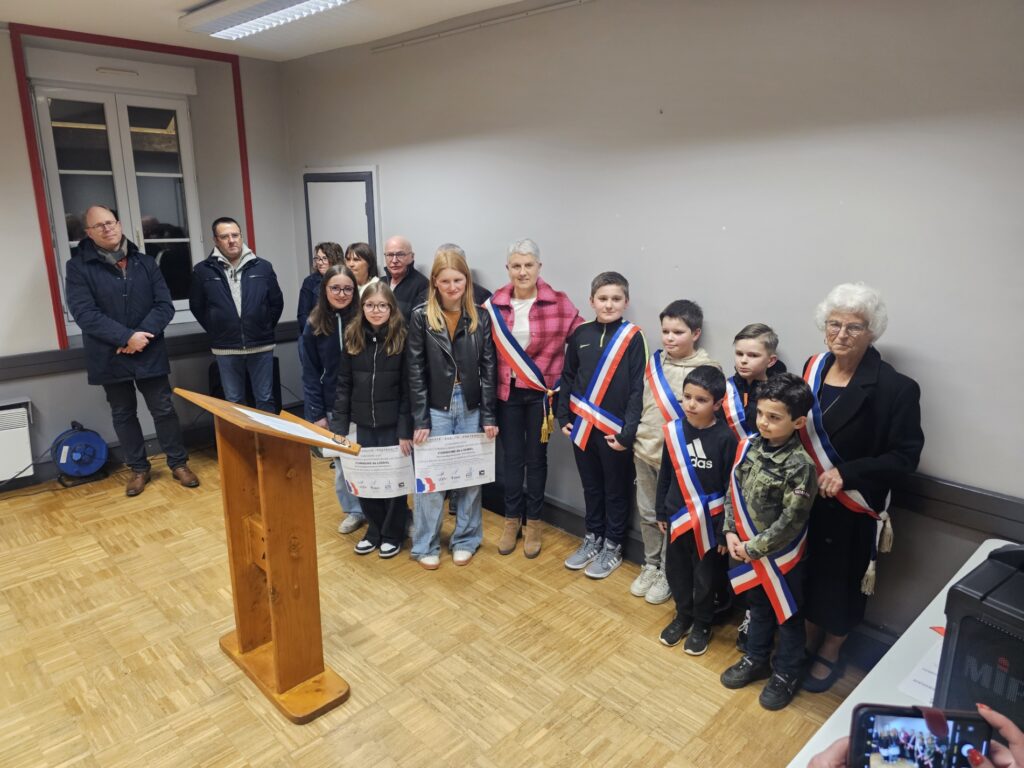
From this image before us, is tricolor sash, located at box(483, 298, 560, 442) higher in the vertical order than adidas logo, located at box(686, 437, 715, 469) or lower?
higher

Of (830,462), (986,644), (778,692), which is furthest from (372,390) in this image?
(986,644)

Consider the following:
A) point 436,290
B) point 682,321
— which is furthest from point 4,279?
point 682,321

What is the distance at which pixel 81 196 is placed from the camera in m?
4.39

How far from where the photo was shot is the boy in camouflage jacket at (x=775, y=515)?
2109 millimetres

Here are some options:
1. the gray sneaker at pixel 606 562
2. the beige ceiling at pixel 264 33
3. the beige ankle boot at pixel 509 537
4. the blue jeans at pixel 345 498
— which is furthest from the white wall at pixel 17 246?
the gray sneaker at pixel 606 562

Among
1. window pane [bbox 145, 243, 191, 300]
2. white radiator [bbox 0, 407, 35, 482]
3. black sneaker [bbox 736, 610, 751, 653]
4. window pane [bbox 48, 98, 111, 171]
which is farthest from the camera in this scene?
window pane [bbox 145, 243, 191, 300]

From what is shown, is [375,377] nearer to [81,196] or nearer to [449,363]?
[449,363]

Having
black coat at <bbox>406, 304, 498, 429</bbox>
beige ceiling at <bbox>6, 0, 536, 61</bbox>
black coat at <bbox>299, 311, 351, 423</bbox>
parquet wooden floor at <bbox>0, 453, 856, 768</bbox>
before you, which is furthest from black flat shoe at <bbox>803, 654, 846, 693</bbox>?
beige ceiling at <bbox>6, 0, 536, 61</bbox>

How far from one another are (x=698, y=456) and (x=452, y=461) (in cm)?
114

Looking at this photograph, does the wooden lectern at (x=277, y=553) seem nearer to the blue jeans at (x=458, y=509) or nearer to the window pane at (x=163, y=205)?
the blue jeans at (x=458, y=509)

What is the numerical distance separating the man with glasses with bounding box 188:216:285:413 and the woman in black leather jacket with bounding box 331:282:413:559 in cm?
143

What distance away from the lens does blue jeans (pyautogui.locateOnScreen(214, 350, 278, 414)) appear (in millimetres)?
4266

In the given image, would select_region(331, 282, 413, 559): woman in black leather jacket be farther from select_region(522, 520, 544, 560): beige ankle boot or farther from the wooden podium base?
the wooden podium base

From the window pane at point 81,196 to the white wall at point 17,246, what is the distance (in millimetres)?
393
